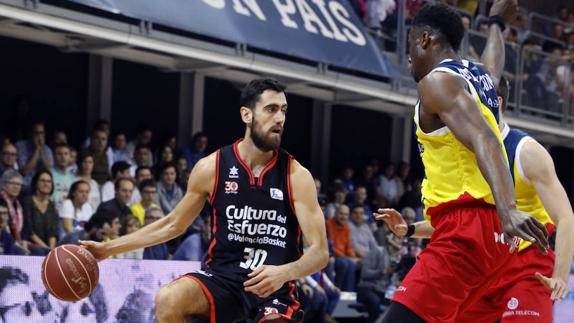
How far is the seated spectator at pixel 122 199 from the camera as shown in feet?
38.2

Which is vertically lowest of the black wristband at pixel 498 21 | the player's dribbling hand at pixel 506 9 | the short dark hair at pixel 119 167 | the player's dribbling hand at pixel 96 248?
the player's dribbling hand at pixel 96 248

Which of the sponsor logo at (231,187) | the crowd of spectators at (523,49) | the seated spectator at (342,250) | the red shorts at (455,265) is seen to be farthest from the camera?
the crowd of spectators at (523,49)

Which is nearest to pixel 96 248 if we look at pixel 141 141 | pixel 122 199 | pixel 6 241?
pixel 6 241

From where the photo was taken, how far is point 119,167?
1257cm

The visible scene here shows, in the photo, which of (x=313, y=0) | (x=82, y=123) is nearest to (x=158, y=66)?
(x=82, y=123)

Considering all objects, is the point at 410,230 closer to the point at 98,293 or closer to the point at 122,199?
the point at 98,293

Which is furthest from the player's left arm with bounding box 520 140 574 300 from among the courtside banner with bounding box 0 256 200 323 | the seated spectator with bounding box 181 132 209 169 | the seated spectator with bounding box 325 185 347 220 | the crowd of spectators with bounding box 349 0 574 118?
the crowd of spectators with bounding box 349 0 574 118

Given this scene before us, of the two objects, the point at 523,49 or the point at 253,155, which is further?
the point at 523,49

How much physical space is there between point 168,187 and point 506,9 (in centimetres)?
688

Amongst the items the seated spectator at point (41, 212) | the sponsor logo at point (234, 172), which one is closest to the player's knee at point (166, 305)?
the sponsor logo at point (234, 172)

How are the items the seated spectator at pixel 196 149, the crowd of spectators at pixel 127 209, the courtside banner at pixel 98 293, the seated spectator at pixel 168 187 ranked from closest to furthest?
the courtside banner at pixel 98 293 → the crowd of spectators at pixel 127 209 → the seated spectator at pixel 168 187 → the seated spectator at pixel 196 149

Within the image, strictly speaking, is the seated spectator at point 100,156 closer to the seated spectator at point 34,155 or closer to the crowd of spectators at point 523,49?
the seated spectator at point 34,155

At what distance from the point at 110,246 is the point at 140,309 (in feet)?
9.77

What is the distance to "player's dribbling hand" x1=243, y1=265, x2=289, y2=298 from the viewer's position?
20.2 ft
